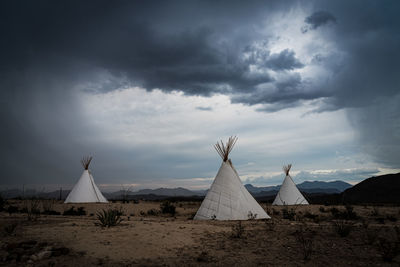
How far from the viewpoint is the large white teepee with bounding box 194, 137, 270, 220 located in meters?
7.90

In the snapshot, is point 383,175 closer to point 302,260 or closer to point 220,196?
point 220,196

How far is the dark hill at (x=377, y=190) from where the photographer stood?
96.1 ft

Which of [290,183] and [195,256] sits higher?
[290,183]

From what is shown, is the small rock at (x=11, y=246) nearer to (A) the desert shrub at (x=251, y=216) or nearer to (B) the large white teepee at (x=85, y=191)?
(A) the desert shrub at (x=251, y=216)

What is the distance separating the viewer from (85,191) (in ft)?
49.9

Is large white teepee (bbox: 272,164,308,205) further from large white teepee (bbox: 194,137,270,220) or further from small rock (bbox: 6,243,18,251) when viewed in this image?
small rock (bbox: 6,243,18,251)

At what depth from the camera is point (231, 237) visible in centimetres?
511

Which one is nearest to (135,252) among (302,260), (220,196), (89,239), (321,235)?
(89,239)

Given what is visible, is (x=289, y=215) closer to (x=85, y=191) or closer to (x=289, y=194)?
(x=289, y=194)

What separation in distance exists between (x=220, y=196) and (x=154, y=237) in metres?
3.66

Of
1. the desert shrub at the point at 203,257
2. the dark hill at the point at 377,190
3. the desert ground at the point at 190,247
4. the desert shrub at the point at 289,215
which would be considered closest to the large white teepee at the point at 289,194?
the desert shrub at the point at 289,215

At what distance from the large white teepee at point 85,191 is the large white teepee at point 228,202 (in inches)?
364

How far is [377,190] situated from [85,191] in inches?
1304

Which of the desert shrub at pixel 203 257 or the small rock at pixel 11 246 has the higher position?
the small rock at pixel 11 246
